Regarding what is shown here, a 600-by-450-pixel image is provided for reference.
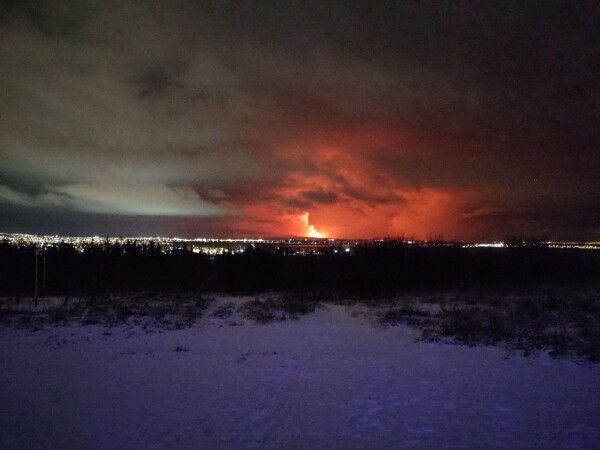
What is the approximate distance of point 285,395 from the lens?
738 centimetres

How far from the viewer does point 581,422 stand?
6.08 m

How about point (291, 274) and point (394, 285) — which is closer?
point (394, 285)

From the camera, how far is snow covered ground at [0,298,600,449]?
5.59 m

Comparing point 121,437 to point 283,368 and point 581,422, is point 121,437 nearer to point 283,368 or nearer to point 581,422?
point 283,368

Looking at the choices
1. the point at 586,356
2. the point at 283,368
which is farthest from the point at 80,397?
the point at 586,356

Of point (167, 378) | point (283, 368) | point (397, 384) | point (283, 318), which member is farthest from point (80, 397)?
point (283, 318)

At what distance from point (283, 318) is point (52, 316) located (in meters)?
9.38

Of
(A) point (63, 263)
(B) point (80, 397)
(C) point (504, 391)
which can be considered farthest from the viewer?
(A) point (63, 263)

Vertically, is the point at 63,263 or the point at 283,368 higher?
the point at 63,263

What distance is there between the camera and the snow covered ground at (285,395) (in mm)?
5586

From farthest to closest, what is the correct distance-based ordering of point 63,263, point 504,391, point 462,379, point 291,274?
point 291,274
point 63,263
point 462,379
point 504,391

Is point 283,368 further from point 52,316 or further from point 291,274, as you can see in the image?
point 291,274

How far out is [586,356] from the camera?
9.64 m

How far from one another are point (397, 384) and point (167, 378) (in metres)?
4.96
